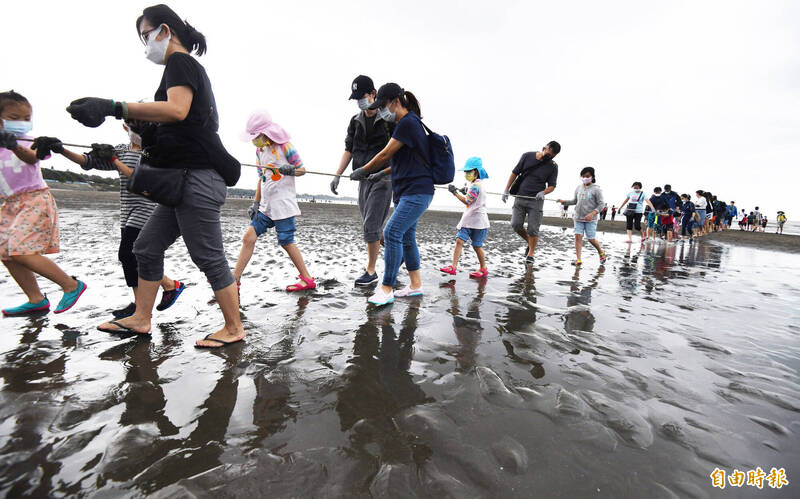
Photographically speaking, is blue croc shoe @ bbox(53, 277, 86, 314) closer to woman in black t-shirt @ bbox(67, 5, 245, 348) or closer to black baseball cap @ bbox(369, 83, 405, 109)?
woman in black t-shirt @ bbox(67, 5, 245, 348)

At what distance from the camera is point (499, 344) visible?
2.88 meters

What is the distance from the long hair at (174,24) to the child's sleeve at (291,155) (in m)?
1.72

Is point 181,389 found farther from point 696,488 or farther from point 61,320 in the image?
point 696,488

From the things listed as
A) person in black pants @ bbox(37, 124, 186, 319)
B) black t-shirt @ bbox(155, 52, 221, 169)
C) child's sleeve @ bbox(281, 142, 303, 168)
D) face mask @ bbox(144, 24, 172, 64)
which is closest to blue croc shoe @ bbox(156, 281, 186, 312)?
person in black pants @ bbox(37, 124, 186, 319)

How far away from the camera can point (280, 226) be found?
4.36 meters

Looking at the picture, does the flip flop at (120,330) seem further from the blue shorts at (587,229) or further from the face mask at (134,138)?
the blue shorts at (587,229)

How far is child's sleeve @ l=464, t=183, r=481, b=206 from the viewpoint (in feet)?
19.8

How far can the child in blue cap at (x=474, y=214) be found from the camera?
5.88 metres

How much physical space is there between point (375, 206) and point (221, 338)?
8.92ft

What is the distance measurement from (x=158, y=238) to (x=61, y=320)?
1.47 m

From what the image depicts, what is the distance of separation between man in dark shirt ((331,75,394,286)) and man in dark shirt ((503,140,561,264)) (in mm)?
3567

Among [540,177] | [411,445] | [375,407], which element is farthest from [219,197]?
[540,177]

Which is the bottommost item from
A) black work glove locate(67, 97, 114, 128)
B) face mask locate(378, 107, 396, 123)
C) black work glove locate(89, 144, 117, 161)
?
black work glove locate(89, 144, 117, 161)

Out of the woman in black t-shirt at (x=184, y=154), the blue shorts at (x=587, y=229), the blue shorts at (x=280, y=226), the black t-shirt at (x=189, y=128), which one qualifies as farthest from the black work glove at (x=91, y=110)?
the blue shorts at (x=587, y=229)
